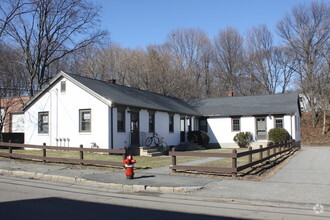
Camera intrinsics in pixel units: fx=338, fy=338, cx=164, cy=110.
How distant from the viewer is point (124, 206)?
324 inches

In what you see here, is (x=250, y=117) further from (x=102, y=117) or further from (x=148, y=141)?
(x=102, y=117)

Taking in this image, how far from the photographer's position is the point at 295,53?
48.8 meters

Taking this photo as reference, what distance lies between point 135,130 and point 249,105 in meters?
15.4

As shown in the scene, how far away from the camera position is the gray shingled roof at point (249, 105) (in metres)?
32.0

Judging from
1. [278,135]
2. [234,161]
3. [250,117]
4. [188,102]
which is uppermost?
[188,102]

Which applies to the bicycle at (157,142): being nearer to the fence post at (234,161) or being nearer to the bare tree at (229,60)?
the fence post at (234,161)

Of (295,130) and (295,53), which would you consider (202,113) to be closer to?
(295,130)

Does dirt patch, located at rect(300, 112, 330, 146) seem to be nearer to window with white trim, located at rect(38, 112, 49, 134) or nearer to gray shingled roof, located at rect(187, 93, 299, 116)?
gray shingled roof, located at rect(187, 93, 299, 116)

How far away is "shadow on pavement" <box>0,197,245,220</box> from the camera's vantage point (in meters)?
7.10

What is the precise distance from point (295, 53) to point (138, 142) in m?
33.9

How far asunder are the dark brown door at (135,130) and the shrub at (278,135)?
1273cm

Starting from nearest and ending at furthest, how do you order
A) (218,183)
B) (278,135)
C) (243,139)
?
(218,183) < (278,135) < (243,139)

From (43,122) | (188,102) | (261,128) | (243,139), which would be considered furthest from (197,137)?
(43,122)

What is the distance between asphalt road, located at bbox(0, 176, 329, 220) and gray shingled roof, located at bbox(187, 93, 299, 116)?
2391 centimetres
